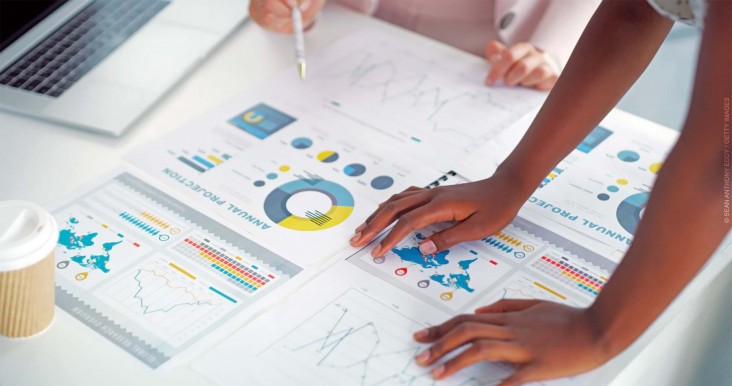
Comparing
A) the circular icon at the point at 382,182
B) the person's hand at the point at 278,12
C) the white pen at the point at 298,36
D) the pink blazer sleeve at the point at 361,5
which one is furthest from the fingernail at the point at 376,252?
the pink blazer sleeve at the point at 361,5

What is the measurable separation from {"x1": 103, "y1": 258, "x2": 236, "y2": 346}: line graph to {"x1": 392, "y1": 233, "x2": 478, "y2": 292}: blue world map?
203 millimetres

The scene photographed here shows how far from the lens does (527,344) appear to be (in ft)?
2.73

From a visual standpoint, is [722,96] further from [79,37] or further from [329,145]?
[79,37]

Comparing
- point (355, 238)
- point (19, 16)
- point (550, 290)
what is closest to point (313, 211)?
point (355, 238)

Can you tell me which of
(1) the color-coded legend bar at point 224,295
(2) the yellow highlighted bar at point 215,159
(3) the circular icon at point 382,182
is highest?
(3) the circular icon at point 382,182

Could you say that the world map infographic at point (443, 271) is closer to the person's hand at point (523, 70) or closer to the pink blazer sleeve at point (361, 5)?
the person's hand at point (523, 70)

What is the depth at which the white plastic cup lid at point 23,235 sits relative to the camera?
81 cm

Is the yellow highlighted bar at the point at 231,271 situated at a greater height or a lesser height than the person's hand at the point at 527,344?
lesser

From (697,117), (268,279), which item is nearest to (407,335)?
(268,279)

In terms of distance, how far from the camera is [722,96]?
75cm

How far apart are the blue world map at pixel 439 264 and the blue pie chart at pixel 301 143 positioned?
23cm

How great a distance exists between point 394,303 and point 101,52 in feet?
2.21

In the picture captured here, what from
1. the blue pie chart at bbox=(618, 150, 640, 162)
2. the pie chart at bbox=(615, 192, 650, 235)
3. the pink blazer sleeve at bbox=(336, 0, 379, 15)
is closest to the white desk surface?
the pink blazer sleeve at bbox=(336, 0, 379, 15)

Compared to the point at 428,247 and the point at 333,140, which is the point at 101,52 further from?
the point at 428,247
